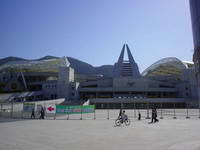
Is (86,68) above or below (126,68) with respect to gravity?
above

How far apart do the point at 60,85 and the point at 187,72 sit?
170ft

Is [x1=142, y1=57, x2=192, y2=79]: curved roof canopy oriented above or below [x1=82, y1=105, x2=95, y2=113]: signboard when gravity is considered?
above

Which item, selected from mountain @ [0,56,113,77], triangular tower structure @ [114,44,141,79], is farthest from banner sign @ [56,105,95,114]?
mountain @ [0,56,113,77]

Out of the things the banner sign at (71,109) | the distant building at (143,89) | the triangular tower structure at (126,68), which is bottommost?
the banner sign at (71,109)

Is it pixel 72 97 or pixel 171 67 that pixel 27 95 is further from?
pixel 171 67

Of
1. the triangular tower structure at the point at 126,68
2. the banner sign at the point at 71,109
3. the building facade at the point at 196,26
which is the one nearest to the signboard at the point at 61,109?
the banner sign at the point at 71,109

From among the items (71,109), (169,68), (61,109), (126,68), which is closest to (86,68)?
(126,68)

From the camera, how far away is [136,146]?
8.70 meters

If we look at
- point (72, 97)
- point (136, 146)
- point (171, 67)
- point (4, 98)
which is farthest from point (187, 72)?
point (136, 146)

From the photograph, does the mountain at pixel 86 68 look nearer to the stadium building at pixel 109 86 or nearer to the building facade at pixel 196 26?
the stadium building at pixel 109 86

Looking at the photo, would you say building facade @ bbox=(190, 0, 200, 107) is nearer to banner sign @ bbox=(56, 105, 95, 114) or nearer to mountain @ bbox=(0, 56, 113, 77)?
banner sign @ bbox=(56, 105, 95, 114)

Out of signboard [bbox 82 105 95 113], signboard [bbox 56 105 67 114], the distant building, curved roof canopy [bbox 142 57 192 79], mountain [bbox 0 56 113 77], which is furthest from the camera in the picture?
mountain [bbox 0 56 113 77]

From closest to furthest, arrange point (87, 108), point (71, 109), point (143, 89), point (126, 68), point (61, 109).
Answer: point (61, 109)
point (71, 109)
point (87, 108)
point (143, 89)
point (126, 68)

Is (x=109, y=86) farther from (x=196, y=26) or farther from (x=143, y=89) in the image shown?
(x=196, y=26)
